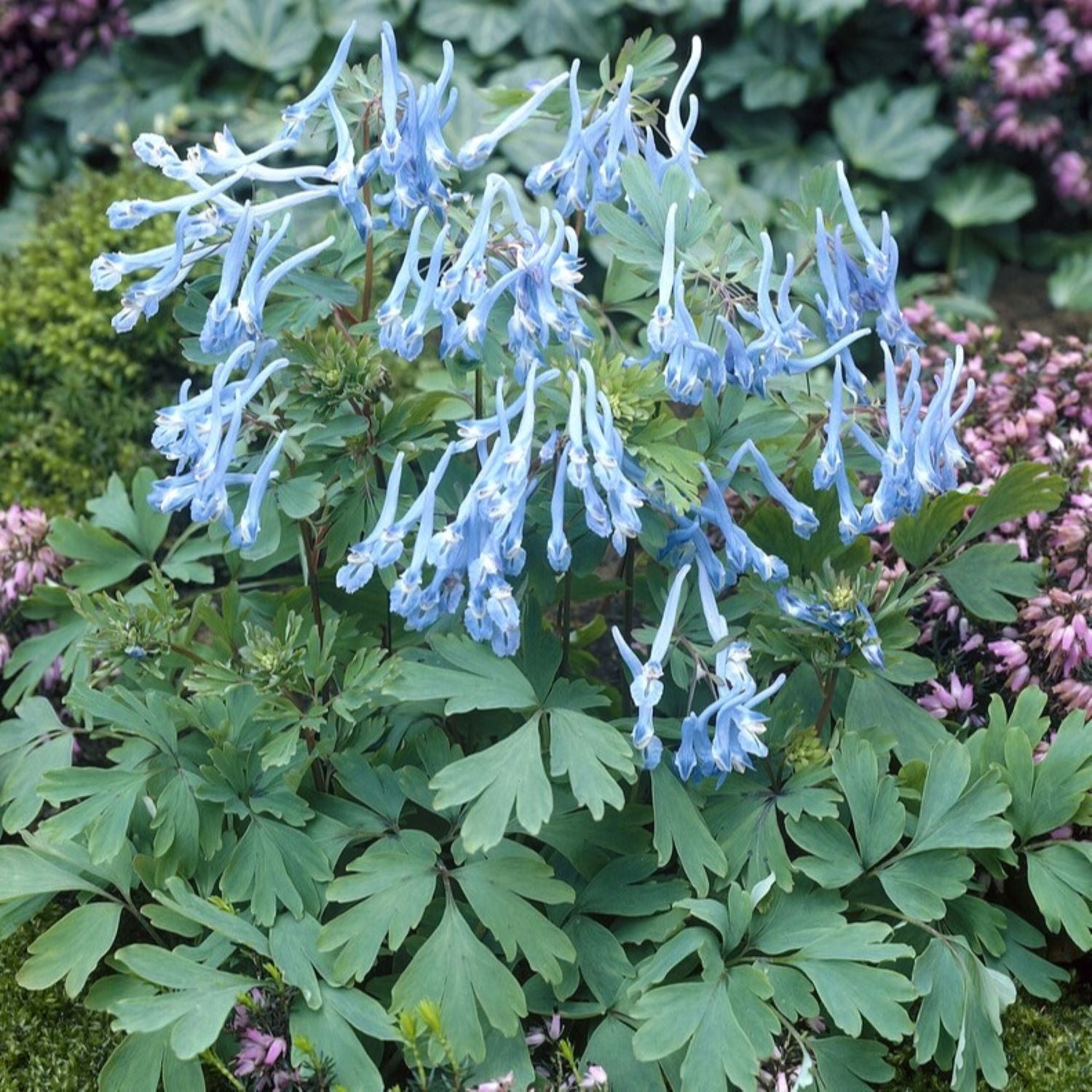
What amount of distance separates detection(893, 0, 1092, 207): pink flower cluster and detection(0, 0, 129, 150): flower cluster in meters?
3.21

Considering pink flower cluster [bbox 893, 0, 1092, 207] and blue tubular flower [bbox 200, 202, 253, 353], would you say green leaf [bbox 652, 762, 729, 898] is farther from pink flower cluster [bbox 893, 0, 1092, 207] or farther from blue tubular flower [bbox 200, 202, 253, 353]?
pink flower cluster [bbox 893, 0, 1092, 207]

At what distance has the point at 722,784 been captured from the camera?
2.21 m

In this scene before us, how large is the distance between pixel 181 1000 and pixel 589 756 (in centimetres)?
70

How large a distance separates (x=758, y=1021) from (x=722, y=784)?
40 cm

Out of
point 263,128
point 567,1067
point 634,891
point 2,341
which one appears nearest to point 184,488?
point 634,891

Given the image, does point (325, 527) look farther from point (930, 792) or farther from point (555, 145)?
point (555, 145)

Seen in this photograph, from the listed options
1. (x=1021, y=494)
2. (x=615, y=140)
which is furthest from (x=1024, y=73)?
(x=615, y=140)

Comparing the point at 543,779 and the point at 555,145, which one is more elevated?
the point at 543,779

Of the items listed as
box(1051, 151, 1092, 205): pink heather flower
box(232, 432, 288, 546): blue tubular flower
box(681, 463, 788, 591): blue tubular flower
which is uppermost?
box(232, 432, 288, 546): blue tubular flower

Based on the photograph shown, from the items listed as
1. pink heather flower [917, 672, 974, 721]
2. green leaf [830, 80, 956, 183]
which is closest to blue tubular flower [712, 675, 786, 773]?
pink heather flower [917, 672, 974, 721]

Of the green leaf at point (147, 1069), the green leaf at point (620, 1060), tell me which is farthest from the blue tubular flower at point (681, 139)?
the green leaf at point (147, 1069)

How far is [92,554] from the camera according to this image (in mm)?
2701

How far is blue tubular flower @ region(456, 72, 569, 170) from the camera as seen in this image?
2027 mm

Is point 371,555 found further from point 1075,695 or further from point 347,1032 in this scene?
point 1075,695
